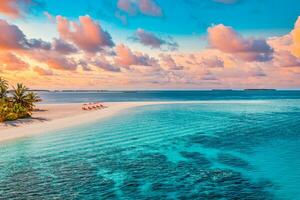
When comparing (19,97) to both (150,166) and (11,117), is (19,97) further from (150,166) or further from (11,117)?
(150,166)

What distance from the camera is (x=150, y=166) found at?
31.8 meters

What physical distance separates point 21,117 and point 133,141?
31330mm

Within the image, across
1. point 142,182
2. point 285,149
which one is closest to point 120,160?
point 142,182

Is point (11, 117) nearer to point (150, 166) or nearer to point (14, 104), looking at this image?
point (14, 104)

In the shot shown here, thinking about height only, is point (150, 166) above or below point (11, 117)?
below

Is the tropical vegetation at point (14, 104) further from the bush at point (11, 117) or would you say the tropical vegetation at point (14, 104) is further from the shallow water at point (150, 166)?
the shallow water at point (150, 166)

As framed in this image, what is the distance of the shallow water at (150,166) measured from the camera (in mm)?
23891

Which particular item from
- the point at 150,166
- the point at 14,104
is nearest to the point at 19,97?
the point at 14,104

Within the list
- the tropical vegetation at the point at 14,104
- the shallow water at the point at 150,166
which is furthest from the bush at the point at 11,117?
the shallow water at the point at 150,166

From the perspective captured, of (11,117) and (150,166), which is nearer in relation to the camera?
(150,166)

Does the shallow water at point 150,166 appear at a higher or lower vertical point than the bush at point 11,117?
lower

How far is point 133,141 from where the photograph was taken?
46375 mm

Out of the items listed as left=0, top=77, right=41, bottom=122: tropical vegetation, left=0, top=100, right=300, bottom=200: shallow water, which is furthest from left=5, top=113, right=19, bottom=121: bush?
left=0, top=100, right=300, bottom=200: shallow water

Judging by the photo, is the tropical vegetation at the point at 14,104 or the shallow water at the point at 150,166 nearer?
the shallow water at the point at 150,166
